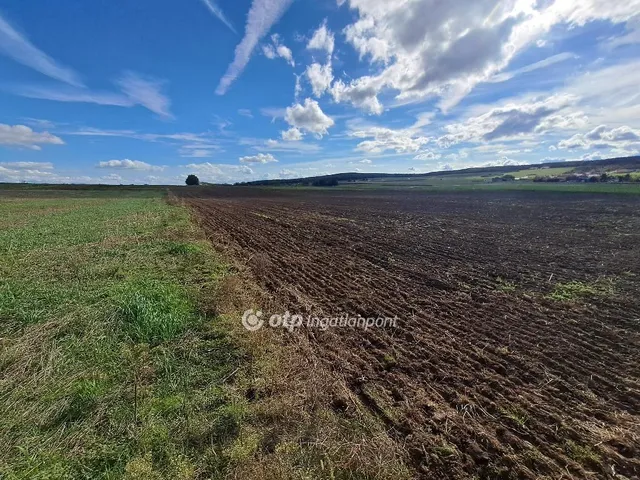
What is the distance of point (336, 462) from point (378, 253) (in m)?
10.2

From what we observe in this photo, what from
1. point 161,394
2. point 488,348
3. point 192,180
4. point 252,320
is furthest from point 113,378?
point 192,180

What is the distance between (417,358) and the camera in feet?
18.0

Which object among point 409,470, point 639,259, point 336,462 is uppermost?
point 336,462

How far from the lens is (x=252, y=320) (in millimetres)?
6641

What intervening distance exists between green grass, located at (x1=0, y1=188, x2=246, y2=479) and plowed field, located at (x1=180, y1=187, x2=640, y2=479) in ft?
6.01

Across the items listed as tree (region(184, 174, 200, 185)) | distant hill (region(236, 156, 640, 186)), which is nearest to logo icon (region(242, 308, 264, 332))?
distant hill (region(236, 156, 640, 186))

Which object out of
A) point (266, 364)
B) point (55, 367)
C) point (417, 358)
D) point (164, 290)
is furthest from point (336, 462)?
point (164, 290)

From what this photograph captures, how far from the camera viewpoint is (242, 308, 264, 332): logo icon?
20.5ft

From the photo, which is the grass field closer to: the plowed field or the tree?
the plowed field

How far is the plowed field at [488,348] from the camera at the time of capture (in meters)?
3.67

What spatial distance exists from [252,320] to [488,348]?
4525 millimetres

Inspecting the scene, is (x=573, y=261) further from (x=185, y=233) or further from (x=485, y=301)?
(x=185, y=233)

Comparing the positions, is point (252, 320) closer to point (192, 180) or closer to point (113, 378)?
point (113, 378)

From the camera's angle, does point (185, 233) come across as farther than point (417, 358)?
Yes
